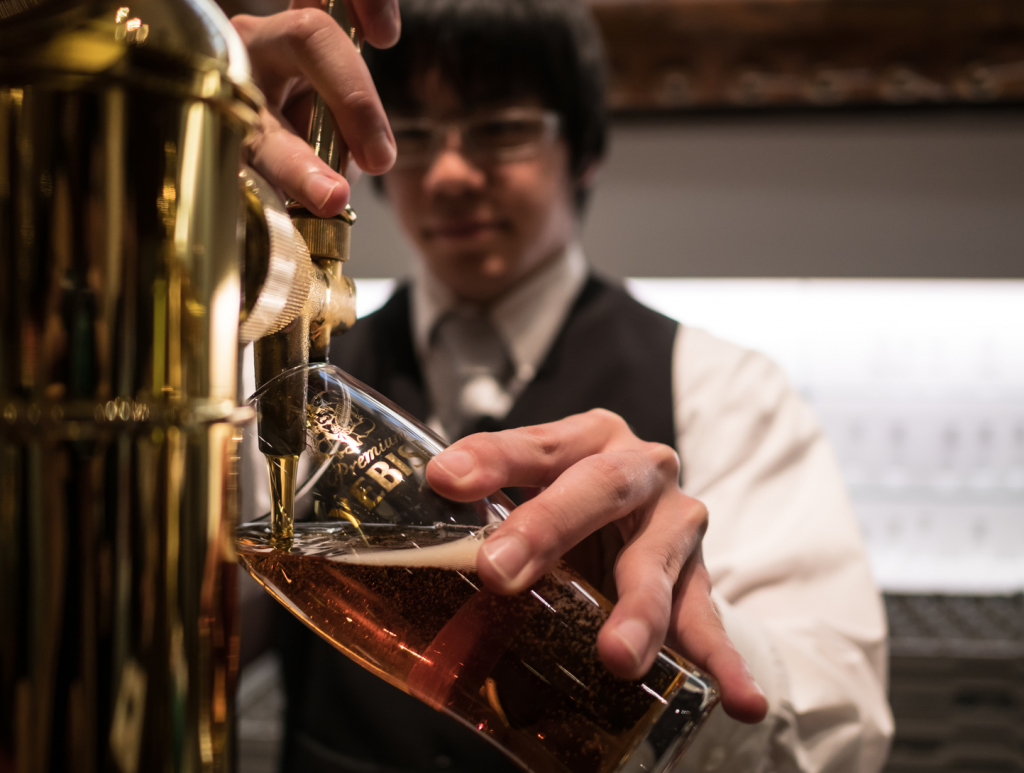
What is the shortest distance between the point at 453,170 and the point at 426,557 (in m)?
0.82

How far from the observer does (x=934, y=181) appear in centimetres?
A: 180

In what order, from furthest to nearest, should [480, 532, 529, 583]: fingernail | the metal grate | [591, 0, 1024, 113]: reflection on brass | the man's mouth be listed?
[591, 0, 1024, 113]: reflection on brass → the metal grate → the man's mouth → [480, 532, 529, 583]: fingernail

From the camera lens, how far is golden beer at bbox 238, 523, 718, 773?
28 centimetres

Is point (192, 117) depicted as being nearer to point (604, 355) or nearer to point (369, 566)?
point (369, 566)

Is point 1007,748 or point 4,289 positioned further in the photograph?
point 1007,748

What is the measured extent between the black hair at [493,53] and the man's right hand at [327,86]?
548 mm

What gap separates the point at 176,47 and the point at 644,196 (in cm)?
184

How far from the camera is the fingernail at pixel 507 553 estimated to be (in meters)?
0.25

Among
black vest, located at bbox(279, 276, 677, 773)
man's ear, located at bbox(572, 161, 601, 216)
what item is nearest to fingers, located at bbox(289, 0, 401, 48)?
black vest, located at bbox(279, 276, 677, 773)

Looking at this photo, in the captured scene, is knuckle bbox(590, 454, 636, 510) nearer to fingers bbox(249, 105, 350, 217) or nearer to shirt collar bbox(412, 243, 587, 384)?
fingers bbox(249, 105, 350, 217)

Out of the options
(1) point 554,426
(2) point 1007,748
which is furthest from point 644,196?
(1) point 554,426

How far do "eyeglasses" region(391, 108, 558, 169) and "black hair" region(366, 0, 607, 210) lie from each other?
3 cm

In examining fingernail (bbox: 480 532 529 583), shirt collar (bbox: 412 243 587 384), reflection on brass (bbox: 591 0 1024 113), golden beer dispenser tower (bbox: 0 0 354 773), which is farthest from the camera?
reflection on brass (bbox: 591 0 1024 113)

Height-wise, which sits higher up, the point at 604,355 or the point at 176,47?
the point at 176,47
